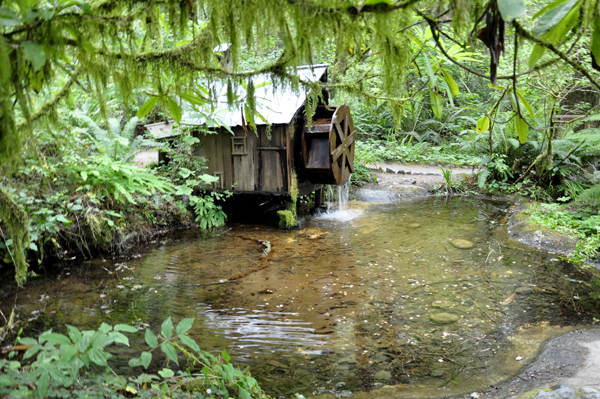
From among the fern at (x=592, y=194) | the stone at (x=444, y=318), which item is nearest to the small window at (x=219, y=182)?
the stone at (x=444, y=318)

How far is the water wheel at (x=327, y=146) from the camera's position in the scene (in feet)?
28.7

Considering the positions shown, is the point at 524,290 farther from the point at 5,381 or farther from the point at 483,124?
the point at 5,381

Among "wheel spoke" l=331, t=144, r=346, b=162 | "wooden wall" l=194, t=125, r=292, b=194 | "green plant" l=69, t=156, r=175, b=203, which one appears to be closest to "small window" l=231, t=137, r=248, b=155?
Result: "wooden wall" l=194, t=125, r=292, b=194

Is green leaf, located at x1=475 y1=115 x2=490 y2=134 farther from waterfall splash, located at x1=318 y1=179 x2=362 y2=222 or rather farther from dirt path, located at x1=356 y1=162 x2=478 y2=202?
dirt path, located at x1=356 y1=162 x2=478 y2=202

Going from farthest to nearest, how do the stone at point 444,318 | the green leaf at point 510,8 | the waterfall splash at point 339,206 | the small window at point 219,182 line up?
the waterfall splash at point 339,206 → the small window at point 219,182 → the stone at point 444,318 → the green leaf at point 510,8

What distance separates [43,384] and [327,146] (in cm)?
715

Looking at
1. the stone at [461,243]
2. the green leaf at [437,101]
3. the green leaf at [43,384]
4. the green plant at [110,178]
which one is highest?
the green leaf at [437,101]

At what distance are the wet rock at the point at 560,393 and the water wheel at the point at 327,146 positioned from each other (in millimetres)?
6165

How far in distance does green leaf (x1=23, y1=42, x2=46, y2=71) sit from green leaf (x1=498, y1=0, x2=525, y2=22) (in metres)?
1.49

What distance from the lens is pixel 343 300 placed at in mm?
5609

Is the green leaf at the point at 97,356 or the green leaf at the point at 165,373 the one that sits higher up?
the green leaf at the point at 97,356

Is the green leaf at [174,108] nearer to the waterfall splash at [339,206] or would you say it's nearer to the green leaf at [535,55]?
the green leaf at [535,55]

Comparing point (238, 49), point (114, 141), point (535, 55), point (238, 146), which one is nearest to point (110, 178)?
point (114, 141)

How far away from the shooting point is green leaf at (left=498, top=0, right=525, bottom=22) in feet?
4.16
